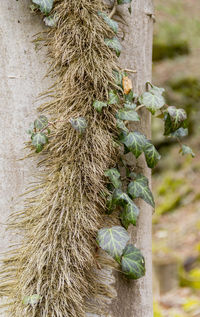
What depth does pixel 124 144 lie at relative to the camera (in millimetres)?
1286

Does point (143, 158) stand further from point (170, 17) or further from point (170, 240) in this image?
point (170, 17)

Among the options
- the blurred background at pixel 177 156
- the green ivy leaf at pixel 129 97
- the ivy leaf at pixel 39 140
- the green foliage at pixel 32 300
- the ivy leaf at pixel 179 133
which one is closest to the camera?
the green foliage at pixel 32 300

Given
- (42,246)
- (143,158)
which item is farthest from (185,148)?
(42,246)

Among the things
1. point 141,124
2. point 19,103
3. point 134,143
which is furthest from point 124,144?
point 19,103

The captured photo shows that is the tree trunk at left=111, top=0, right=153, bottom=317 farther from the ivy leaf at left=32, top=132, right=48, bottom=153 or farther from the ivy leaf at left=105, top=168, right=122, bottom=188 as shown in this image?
the ivy leaf at left=32, top=132, right=48, bottom=153

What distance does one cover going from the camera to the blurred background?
417cm

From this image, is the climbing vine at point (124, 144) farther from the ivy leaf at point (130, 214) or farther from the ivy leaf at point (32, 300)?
the ivy leaf at point (32, 300)

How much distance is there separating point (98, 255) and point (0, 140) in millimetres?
533

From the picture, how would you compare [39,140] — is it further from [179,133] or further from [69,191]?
[179,133]

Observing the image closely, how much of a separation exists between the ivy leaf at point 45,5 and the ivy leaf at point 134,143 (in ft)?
1.69

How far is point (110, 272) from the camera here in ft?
4.10

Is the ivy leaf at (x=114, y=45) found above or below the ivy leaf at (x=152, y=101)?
above

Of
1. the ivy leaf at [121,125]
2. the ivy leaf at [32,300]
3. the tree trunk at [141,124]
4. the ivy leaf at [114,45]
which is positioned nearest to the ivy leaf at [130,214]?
the tree trunk at [141,124]

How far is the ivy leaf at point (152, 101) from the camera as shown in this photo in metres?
1.30
